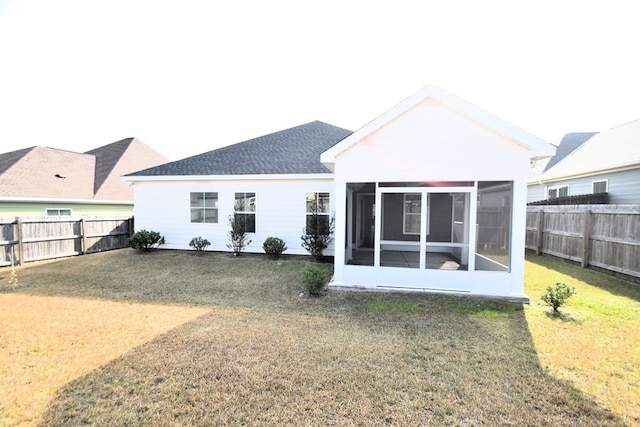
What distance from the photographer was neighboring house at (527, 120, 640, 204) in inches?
436

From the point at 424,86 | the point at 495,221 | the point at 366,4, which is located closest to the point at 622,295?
the point at 495,221

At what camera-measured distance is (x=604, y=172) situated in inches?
481

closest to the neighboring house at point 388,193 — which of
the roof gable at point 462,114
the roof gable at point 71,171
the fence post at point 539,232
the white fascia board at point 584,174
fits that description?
the roof gable at point 462,114

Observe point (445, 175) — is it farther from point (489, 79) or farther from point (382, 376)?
point (489, 79)

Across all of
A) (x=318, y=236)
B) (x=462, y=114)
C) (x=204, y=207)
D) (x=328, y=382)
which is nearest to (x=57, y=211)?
(x=204, y=207)

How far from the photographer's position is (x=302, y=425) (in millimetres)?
2682

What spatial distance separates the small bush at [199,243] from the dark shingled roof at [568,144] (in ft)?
67.6

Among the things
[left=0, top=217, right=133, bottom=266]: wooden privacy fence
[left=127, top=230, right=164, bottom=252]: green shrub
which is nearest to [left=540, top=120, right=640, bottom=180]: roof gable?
[left=127, top=230, right=164, bottom=252]: green shrub

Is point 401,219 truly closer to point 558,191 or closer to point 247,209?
point 247,209

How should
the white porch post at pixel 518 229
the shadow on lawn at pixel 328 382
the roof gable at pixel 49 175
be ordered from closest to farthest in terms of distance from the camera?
1. the shadow on lawn at pixel 328 382
2. the white porch post at pixel 518 229
3. the roof gable at pixel 49 175

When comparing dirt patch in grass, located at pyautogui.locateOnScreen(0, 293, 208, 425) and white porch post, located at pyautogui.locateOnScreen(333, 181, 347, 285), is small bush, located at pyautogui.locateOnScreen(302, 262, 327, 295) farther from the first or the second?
dirt patch in grass, located at pyautogui.locateOnScreen(0, 293, 208, 425)

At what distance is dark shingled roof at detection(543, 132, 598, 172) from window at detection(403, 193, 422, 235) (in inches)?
491

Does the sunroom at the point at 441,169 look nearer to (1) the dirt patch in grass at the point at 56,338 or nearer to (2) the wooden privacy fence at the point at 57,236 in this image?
(1) the dirt patch in grass at the point at 56,338

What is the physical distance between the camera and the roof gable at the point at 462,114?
19.5 feet
